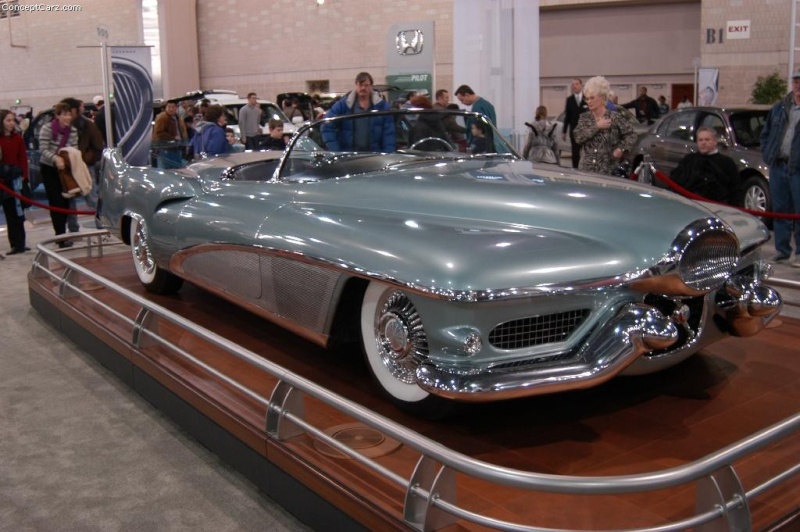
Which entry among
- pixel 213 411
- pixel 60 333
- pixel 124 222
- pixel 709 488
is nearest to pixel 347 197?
pixel 213 411

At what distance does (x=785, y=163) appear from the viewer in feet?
24.0

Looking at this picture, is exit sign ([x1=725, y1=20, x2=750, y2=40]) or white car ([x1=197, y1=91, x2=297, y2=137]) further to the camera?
exit sign ([x1=725, y1=20, x2=750, y2=40])

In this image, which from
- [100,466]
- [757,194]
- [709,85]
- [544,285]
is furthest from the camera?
[709,85]

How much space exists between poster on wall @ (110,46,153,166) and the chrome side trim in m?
8.89

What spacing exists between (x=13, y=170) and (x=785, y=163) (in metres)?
7.45

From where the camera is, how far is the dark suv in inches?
352

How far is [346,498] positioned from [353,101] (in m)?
3.51

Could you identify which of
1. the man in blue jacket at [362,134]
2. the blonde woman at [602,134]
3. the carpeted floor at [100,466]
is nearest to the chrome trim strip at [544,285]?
the carpeted floor at [100,466]

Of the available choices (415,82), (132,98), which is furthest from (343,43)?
(132,98)

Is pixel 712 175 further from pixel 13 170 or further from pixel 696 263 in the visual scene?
pixel 13 170

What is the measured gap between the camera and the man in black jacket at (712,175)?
6230 mm

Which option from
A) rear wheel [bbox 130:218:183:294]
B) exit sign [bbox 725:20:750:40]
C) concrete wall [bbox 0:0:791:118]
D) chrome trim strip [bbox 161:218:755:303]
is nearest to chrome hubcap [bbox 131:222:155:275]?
rear wheel [bbox 130:218:183:294]

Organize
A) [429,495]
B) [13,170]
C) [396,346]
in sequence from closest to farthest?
[429,495] → [396,346] → [13,170]

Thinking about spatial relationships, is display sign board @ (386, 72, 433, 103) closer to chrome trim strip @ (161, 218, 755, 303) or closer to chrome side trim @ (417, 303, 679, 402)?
chrome trim strip @ (161, 218, 755, 303)
